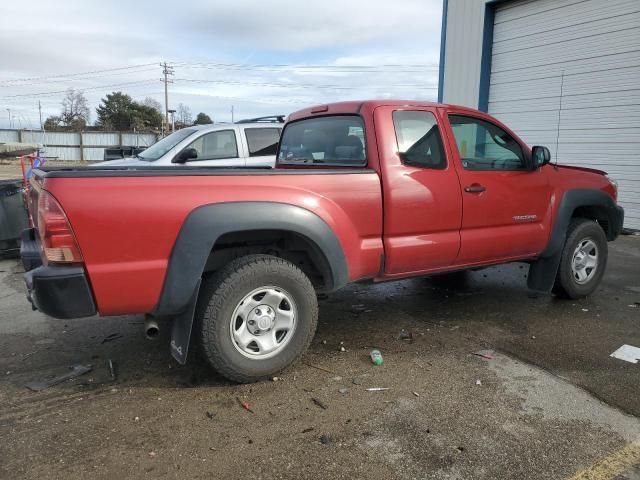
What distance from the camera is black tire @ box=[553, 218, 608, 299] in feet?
16.7

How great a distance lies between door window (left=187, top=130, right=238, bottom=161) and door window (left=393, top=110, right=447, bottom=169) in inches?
182

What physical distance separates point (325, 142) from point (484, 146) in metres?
1.44

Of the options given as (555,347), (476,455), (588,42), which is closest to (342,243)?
(476,455)

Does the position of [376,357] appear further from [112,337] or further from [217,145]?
[217,145]

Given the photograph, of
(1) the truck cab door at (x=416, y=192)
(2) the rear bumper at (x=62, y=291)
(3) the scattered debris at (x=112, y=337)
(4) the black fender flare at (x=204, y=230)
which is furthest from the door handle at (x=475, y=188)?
(3) the scattered debris at (x=112, y=337)

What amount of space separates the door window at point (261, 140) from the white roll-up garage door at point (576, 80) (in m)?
6.04

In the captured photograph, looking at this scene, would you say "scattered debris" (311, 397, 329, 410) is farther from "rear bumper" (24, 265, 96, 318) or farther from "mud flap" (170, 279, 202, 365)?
"rear bumper" (24, 265, 96, 318)

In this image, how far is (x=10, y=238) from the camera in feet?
24.0

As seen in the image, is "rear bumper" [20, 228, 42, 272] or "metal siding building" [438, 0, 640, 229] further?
"metal siding building" [438, 0, 640, 229]

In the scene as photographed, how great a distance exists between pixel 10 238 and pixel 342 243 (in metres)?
5.90

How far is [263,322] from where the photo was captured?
337 centimetres

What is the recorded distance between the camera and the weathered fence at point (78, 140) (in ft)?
130

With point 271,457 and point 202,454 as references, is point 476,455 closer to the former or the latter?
point 271,457

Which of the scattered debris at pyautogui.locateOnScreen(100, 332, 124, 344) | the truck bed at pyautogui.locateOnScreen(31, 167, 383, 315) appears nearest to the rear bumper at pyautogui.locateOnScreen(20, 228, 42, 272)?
the truck bed at pyautogui.locateOnScreen(31, 167, 383, 315)
